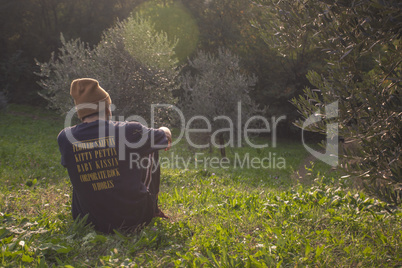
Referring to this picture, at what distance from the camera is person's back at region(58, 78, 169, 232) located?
4254mm

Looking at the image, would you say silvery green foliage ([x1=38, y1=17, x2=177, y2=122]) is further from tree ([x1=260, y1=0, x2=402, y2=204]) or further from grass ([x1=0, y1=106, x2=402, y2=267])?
tree ([x1=260, y1=0, x2=402, y2=204])

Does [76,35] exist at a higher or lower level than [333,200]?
higher

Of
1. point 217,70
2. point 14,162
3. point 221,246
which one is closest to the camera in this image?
point 221,246

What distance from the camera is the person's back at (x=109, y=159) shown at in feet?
14.0

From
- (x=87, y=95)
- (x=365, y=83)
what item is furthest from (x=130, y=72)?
(x=365, y=83)

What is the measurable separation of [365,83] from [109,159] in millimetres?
3065

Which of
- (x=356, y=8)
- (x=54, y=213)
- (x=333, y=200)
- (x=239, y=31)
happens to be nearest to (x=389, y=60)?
(x=356, y=8)

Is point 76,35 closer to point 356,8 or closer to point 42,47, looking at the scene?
point 42,47

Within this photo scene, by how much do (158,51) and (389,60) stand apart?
1133cm

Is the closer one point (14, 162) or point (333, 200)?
point (333, 200)

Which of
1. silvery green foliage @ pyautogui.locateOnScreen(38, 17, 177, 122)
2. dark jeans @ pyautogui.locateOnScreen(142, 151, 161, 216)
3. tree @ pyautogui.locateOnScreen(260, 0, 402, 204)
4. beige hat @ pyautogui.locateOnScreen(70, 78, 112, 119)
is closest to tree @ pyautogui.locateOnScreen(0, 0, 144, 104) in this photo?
silvery green foliage @ pyautogui.locateOnScreen(38, 17, 177, 122)

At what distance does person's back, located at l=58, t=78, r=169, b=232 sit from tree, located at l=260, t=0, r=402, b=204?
2096mm

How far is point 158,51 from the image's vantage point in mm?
14000

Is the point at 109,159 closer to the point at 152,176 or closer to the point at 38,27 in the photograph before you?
the point at 152,176
